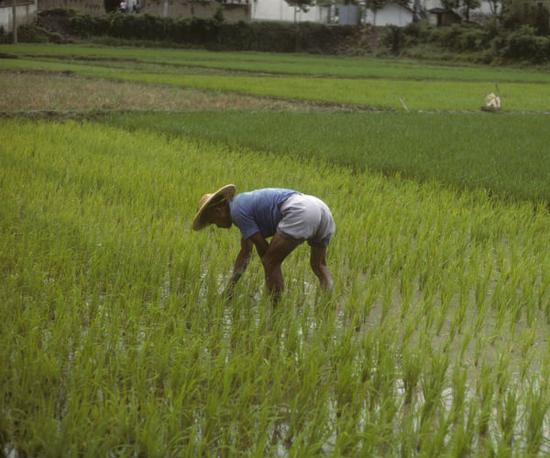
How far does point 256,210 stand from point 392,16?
36.9m

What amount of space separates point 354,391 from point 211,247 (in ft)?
6.20

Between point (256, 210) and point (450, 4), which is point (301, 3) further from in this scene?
point (256, 210)

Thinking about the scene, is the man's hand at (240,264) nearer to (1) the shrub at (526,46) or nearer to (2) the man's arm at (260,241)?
(2) the man's arm at (260,241)

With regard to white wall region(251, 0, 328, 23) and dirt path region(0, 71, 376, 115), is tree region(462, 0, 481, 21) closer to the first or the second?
white wall region(251, 0, 328, 23)

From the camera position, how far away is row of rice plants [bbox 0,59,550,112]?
1380 cm

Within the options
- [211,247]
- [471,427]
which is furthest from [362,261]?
[471,427]

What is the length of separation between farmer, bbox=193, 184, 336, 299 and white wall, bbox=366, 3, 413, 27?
36.4m

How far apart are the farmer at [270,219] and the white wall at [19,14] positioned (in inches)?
1079

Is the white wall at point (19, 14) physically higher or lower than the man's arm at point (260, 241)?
higher

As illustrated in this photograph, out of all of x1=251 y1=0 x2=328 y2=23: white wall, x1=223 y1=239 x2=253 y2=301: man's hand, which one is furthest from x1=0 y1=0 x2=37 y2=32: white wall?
x1=223 y1=239 x2=253 y2=301: man's hand

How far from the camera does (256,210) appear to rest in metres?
3.13

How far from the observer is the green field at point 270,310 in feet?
7.40

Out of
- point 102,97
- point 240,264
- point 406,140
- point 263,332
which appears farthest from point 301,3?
point 263,332

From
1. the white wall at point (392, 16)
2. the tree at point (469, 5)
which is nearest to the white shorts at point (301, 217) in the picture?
the tree at point (469, 5)
